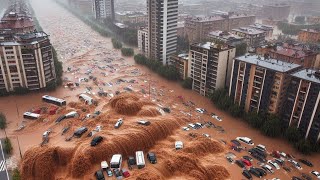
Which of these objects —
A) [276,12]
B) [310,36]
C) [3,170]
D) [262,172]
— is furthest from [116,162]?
[276,12]

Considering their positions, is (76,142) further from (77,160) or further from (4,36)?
(4,36)

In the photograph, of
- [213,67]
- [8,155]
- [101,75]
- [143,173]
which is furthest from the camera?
[101,75]

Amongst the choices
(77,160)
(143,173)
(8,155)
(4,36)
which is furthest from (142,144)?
(4,36)

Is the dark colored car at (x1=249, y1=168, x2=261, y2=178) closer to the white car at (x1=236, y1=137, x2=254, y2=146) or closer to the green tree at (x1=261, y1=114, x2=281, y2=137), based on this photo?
the white car at (x1=236, y1=137, x2=254, y2=146)

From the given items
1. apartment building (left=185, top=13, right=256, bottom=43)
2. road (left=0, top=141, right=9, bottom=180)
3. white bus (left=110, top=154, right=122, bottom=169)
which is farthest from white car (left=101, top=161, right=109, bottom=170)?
apartment building (left=185, top=13, right=256, bottom=43)

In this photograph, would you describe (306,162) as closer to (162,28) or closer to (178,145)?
(178,145)

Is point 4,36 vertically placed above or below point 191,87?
above
